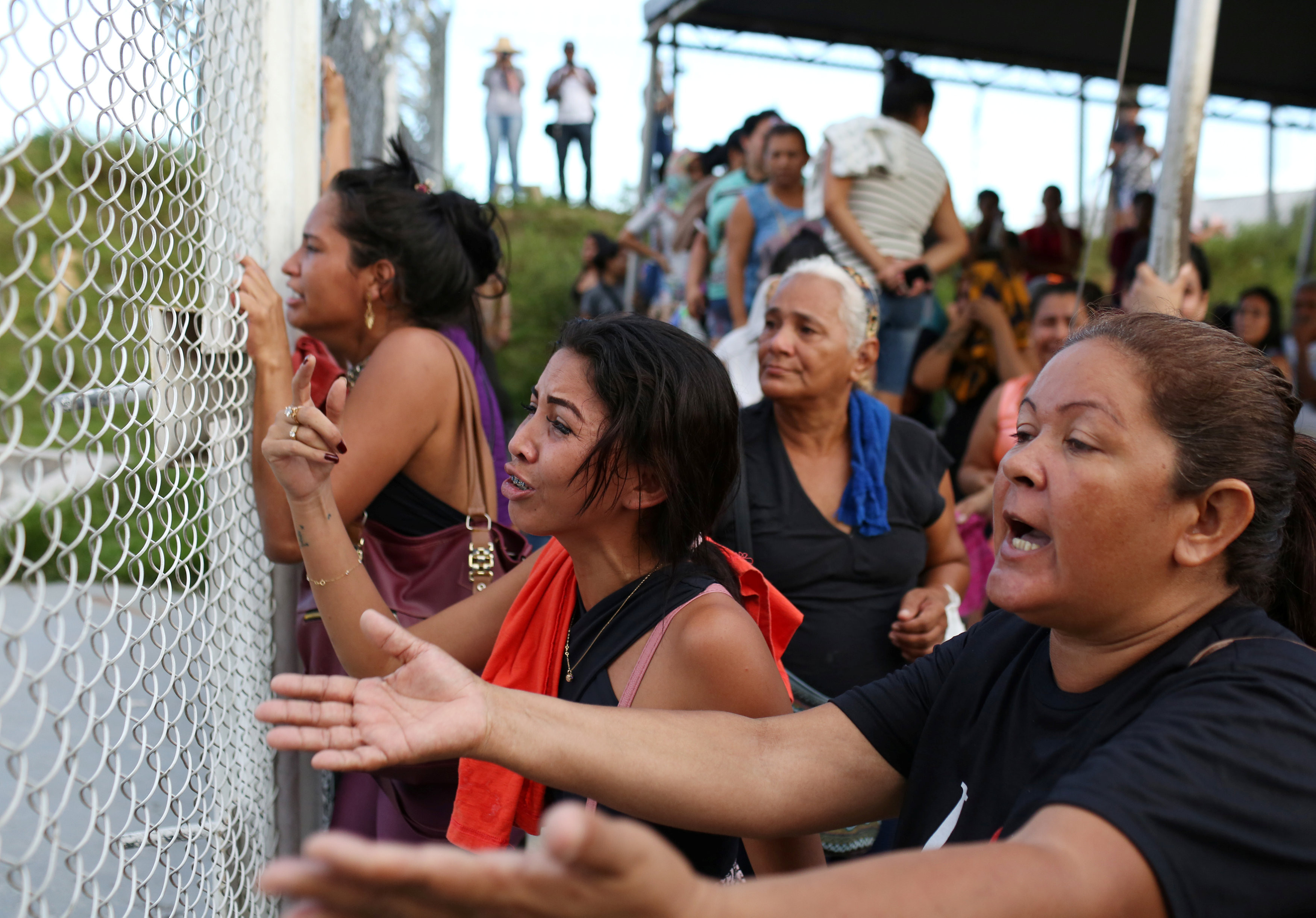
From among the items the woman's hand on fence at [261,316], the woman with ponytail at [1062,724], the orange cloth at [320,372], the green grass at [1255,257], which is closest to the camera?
the woman with ponytail at [1062,724]

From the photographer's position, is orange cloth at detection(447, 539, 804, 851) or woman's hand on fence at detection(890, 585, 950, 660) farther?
woman's hand on fence at detection(890, 585, 950, 660)

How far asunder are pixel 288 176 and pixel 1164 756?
7.89 ft

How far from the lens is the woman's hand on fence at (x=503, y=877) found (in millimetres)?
777

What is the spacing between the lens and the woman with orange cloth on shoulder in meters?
1.76

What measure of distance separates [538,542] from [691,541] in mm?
2306

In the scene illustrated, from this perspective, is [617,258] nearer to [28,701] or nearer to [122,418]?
[122,418]

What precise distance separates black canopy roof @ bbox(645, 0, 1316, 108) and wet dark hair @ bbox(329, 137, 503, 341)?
4.57 metres

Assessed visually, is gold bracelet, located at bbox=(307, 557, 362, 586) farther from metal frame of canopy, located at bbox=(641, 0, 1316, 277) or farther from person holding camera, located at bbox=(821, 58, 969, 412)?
metal frame of canopy, located at bbox=(641, 0, 1316, 277)

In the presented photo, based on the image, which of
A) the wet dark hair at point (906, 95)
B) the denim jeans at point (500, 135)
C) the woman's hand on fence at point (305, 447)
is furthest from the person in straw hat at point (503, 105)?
the woman's hand on fence at point (305, 447)

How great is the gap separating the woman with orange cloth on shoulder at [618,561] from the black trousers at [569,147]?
11652 mm

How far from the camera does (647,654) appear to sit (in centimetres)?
177

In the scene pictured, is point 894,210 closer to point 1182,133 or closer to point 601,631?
point 1182,133

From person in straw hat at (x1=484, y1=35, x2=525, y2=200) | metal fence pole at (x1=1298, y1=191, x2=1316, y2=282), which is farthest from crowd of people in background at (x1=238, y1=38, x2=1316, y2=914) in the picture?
person in straw hat at (x1=484, y1=35, x2=525, y2=200)

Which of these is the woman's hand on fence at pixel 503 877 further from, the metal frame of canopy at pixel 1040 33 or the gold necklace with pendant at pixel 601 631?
the metal frame of canopy at pixel 1040 33
